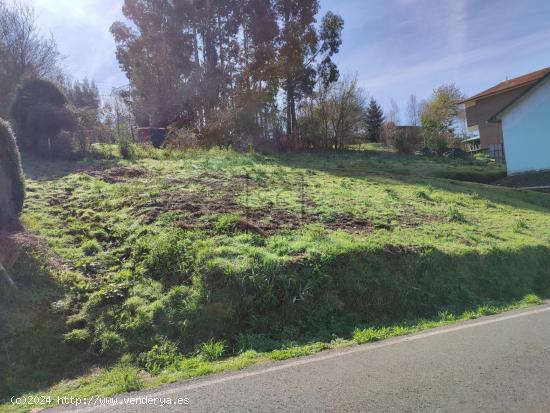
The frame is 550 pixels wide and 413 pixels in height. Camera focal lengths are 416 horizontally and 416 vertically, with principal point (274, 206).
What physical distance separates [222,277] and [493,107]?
43498 mm

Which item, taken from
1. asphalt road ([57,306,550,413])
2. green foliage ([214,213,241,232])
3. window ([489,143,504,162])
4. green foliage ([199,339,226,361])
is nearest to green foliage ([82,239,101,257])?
green foliage ([214,213,241,232])

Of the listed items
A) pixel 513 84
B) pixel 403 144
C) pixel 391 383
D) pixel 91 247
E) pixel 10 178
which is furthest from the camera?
pixel 513 84

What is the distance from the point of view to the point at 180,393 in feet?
12.7

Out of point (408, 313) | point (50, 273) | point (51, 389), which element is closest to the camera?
point (51, 389)

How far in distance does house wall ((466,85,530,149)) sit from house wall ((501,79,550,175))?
15.7 metres

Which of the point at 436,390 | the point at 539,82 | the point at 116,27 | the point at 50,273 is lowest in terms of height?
the point at 436,390

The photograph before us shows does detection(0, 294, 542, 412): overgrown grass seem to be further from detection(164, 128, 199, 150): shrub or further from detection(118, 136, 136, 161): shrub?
detection(164, 128, 199, 150): shrub

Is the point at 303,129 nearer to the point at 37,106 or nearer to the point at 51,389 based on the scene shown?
the point at 37,106

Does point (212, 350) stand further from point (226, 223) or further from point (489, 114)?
point (489, 114)

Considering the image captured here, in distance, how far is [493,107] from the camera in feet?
136

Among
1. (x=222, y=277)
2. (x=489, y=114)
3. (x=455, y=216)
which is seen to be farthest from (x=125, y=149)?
(x=489, y=114)

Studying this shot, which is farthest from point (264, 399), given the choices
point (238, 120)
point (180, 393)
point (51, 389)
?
point (238, 120)

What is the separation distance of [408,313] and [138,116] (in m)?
26.2

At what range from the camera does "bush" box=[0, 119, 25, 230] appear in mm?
7004
